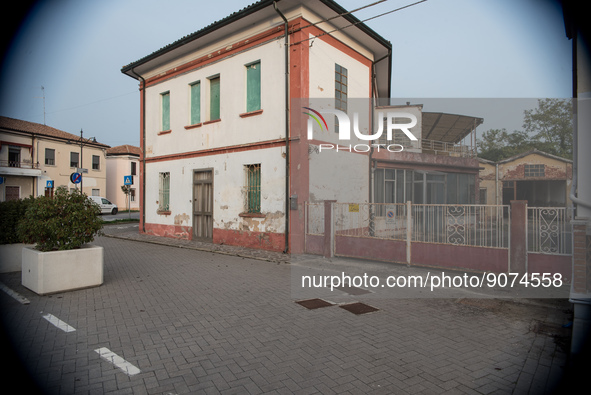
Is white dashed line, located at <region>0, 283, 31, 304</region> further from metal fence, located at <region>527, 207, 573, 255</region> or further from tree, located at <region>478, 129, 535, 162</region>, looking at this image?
tree, located at <region>478, 129, 535, 162</region>

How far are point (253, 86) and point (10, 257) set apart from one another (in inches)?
316

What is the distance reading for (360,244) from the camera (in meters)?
9.13

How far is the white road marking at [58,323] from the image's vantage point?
445cm

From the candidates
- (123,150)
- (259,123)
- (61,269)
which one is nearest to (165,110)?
(259,123)

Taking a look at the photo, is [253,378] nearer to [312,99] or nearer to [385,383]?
[385,383]

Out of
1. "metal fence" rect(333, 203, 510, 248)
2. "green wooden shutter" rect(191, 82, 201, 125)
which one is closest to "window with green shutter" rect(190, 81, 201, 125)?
"green wooden shutter" rect(191, 82, 201, 125)

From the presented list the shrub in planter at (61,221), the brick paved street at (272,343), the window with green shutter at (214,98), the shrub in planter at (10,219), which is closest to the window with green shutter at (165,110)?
the window with green shutter at (214,98)

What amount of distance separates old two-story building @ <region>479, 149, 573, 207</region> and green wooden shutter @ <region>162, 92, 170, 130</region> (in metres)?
22.2

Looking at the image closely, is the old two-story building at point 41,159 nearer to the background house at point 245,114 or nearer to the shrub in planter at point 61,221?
the background house at point 245,114

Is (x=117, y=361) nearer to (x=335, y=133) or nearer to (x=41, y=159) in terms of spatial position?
(x=335, y=133)

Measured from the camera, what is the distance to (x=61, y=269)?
6207 mm

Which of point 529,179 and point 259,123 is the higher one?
point 259,123

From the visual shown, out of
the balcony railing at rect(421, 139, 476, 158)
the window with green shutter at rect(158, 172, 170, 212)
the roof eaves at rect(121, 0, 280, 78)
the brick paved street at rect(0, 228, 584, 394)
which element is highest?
the roof eaves at rect(121, 0, 280, 78)

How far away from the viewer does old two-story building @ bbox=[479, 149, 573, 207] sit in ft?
85.3
